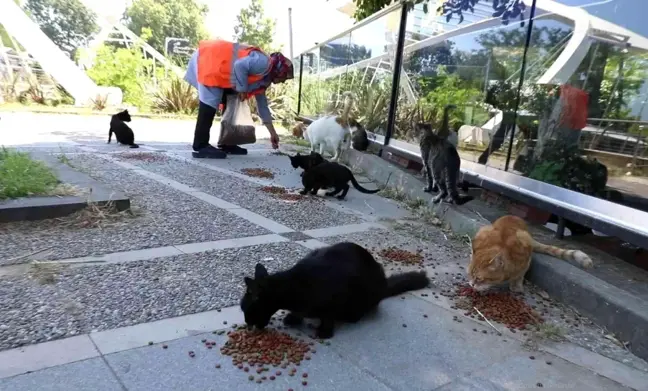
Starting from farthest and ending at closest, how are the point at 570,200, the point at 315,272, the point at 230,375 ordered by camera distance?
1. the point at 570,200
2. the point at 315,272
3. the point at 230,375

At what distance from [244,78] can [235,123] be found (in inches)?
45.1

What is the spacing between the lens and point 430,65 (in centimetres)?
734

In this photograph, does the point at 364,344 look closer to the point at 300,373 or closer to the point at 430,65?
the point at 300,373

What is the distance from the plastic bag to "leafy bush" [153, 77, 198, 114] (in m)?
7.58

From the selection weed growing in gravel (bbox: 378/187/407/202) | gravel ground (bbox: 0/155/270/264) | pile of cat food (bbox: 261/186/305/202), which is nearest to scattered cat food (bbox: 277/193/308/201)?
pile of cat food (bbox: 261/186/305/202)

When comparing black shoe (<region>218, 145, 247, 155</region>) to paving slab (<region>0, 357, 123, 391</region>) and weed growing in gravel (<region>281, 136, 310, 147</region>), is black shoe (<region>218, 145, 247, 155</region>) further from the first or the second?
paving slab (<region>0, 357, 123, 391</region>)

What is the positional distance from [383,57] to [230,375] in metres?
7.67

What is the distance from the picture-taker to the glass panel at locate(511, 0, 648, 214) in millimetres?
4230

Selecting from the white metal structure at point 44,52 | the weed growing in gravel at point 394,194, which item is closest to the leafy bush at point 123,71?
the white metal structure at point 44,52

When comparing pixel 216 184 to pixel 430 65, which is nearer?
pixel 216 184

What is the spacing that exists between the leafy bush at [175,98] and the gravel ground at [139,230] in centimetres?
1072

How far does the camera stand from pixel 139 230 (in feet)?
13.6

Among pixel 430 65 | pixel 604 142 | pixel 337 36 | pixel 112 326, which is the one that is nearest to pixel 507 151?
pixel 604 142

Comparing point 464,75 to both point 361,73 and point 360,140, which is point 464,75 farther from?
point 361,73
